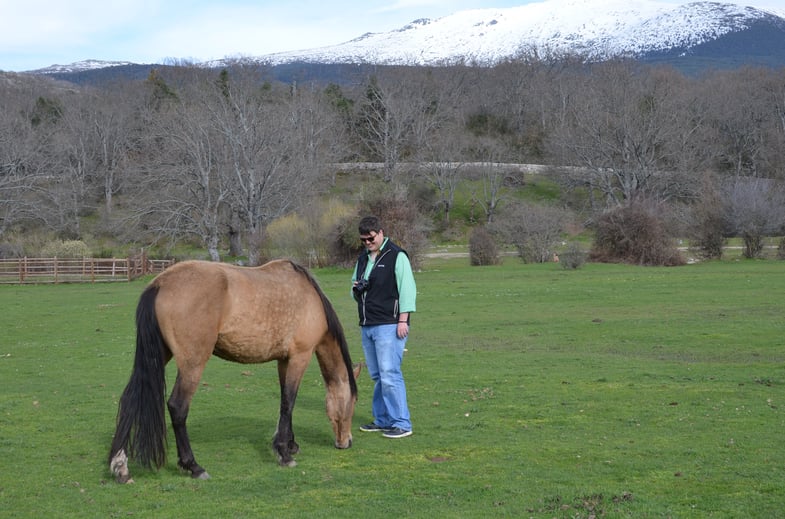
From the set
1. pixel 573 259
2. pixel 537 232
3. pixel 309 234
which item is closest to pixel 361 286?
pixel 573 259

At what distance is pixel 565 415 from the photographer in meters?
9.48

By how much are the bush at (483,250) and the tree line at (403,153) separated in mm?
1390

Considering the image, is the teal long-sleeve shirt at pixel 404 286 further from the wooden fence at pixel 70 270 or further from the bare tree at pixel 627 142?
the bare tree at pixel 627 142

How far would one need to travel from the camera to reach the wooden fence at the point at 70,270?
41.5 m

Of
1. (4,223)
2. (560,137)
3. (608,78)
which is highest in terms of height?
(608,78)

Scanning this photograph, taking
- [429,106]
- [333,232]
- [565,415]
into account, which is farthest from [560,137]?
[565,415]

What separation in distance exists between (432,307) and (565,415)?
15075mm

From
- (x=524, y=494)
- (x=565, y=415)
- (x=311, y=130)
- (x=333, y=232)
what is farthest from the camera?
(x=311, y=130)

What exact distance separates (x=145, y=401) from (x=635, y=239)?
3621 cm

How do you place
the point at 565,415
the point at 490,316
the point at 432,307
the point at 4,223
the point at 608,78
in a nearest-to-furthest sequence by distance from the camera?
1. the point at 565,415
2. the point at 490,316
3. the point at 432,307
4. the point at 4,223
5. the point at 608,78

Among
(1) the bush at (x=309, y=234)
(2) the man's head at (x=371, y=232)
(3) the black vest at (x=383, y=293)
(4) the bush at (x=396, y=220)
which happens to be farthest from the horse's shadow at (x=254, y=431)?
(1) the bush at (x=309, y=234)

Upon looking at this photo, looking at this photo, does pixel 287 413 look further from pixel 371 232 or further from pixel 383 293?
pixel 371 232

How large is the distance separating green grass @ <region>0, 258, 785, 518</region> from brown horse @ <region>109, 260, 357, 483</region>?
289mm

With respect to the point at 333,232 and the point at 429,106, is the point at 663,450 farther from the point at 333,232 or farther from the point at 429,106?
the point at 429,106
